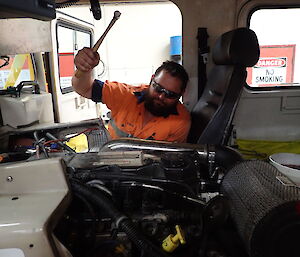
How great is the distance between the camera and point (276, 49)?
2.61m

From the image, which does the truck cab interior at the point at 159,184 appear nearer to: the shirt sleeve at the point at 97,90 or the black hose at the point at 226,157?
the black hose at the point at 226,157

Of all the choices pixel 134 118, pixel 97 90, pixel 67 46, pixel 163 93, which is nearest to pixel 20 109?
pixel 97 90

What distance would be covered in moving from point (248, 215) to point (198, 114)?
1.38m

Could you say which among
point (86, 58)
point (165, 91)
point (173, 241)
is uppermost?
point (86, 58)

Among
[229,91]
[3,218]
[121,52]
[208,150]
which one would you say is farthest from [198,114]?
[121,52]

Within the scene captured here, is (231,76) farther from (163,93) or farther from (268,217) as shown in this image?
(268,217)

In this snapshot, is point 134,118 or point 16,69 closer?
point 134,118

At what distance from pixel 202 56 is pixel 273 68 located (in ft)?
2.64

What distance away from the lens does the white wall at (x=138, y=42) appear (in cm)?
588

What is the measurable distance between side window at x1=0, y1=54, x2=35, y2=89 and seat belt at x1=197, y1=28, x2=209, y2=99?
177 centimetres

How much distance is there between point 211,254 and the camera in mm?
852

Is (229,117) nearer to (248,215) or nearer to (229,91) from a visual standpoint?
(229,91)

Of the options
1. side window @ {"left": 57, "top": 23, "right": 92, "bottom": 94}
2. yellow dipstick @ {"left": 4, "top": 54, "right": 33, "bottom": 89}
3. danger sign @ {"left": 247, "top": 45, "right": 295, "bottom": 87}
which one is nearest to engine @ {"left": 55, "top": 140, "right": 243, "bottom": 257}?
danger sign @ {"left": 247, "top": 45, "right": 295, "bottom": 87}

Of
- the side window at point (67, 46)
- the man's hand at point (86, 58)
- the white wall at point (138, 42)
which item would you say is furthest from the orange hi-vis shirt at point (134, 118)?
the white wall at point (138, 42)
